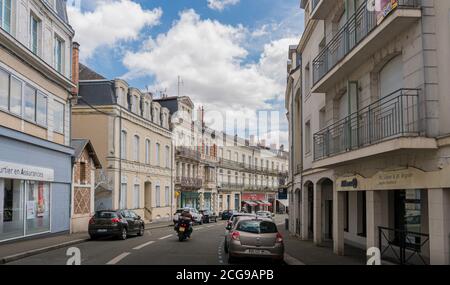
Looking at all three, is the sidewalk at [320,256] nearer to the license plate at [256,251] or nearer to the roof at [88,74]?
the license plate at [256,251]

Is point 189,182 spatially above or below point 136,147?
below

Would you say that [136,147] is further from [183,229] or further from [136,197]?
[183,229]

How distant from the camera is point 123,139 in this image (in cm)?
3662

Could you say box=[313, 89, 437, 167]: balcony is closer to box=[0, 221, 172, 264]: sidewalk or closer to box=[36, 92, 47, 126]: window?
box=[0, 221, 172, 264]: sidewalk

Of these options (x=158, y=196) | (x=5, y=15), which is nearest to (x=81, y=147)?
(x=5, y=15)

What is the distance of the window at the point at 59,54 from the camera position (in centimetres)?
2432

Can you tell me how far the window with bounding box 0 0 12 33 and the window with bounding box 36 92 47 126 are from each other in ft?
12.7

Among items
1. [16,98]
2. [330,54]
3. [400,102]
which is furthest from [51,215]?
[400,102]

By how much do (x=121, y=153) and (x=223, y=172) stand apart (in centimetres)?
3159

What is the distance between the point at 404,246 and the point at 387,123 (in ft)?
9.56

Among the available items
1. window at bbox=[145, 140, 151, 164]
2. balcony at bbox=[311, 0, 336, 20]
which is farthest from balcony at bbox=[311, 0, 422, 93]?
window at bbox=[145, 140, 151, 164]

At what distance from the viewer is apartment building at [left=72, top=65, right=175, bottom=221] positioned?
34.6 metres
